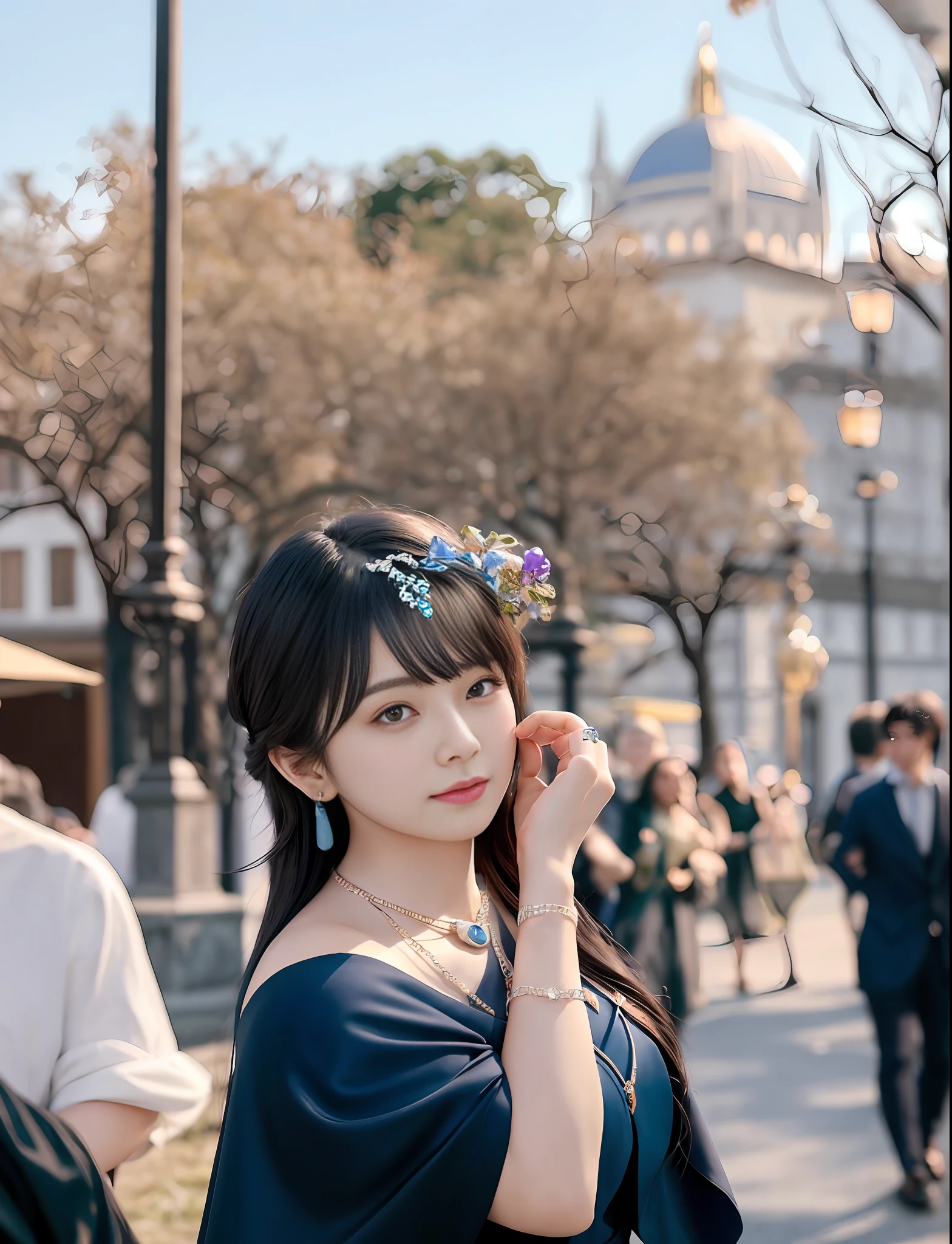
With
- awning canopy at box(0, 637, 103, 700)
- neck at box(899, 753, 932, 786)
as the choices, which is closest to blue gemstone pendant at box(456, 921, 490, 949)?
awning canopy at box(0, 637, 103, 700)

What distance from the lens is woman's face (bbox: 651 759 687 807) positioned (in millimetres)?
7070

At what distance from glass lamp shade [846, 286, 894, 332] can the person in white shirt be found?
349 centimetres

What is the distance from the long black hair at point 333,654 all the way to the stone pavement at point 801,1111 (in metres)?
4.07

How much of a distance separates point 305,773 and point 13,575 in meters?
20.7

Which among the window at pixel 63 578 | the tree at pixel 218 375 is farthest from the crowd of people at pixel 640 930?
the window at pixel 63 578

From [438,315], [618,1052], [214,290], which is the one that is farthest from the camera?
[438,315]

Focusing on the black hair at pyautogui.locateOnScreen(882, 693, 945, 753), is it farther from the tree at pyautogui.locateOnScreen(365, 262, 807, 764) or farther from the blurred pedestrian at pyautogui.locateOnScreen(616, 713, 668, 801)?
the tree at pyautogui.locateOnScreen(365, 262, 807, 764)

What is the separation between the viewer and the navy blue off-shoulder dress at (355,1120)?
5.28 ft

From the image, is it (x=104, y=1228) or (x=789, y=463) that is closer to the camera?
(x=104, y=1228)

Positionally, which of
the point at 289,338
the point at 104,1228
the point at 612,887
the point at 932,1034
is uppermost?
the point at 289,338

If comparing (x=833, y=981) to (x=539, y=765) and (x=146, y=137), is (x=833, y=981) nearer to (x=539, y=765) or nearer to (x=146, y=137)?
(x=146, y=137)

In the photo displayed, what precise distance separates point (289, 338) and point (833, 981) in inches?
326

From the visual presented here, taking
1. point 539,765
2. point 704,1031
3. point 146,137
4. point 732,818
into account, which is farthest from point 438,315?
point 539,765

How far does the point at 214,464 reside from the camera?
597 inches
